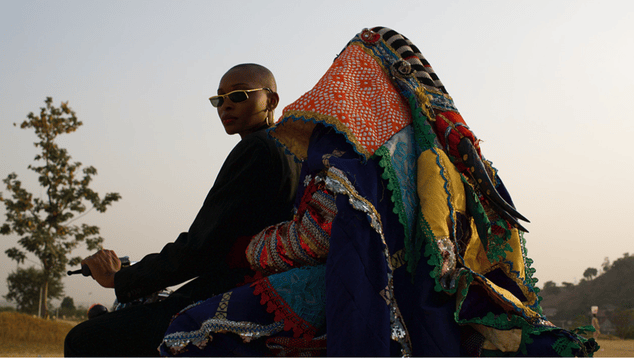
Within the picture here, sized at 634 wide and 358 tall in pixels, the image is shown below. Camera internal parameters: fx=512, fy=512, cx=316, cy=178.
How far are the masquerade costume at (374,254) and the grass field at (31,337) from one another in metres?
13.5

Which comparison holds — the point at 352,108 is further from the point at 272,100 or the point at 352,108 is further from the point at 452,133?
the point at 272,100

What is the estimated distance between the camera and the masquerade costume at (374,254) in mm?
2475

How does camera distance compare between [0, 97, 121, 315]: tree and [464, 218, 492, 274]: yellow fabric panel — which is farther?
[0, 97, 121, 315]: tree

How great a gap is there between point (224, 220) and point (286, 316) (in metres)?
0.69

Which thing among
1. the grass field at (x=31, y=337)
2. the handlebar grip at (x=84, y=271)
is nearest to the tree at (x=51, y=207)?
the grass field at (x=31, y=337)

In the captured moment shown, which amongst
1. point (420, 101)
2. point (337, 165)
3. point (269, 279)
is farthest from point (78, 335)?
point (420, 101)

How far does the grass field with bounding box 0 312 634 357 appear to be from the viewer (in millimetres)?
14438

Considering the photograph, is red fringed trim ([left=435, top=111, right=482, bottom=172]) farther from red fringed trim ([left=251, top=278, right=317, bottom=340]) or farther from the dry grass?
the dry grass

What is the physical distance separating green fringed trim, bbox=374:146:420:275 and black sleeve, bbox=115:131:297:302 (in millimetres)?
765

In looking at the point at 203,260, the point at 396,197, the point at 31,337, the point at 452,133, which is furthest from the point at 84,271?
the point at 31,337

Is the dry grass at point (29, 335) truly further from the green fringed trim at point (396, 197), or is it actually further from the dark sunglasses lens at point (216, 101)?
the green fringed trim at point (396, 197)

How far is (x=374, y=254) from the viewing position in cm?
254

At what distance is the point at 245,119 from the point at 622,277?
1472 inches

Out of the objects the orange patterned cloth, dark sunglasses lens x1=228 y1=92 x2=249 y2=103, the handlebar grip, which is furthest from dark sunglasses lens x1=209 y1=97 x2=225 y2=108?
the handlebar grip
